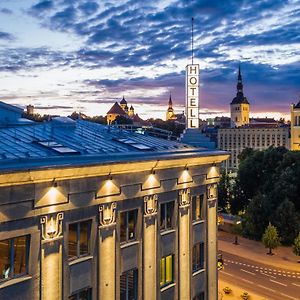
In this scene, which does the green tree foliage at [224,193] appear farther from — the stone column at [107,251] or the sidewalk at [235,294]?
the stone column at [107,251]

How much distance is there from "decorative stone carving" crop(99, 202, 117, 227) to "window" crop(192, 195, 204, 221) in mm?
7838

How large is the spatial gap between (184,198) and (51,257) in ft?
32.8

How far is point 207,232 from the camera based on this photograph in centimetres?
3028

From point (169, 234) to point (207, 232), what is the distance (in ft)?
14.0

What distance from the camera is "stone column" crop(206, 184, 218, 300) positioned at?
30344 millimetres

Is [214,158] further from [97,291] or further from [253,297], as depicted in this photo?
[253,297]

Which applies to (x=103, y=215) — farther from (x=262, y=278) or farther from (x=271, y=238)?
(x=271, y=238)

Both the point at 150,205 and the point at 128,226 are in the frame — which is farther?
the point at 150,205

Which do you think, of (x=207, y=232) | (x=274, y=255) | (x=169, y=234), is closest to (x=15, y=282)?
(x=169, y=234)

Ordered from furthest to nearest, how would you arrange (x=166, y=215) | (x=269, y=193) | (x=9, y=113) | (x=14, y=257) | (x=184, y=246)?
(x=269, y=193), (x=9, y=113), (x=184, y=246), (x=166, y=215), (x=14, y=257)

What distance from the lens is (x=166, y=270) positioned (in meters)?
27.0

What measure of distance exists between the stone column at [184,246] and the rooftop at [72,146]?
2711 millimetres

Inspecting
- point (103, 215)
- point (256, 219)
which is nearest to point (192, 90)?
point (103, 215)

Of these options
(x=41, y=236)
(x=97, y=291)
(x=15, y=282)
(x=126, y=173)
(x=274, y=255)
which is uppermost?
(x=126, y=173)
